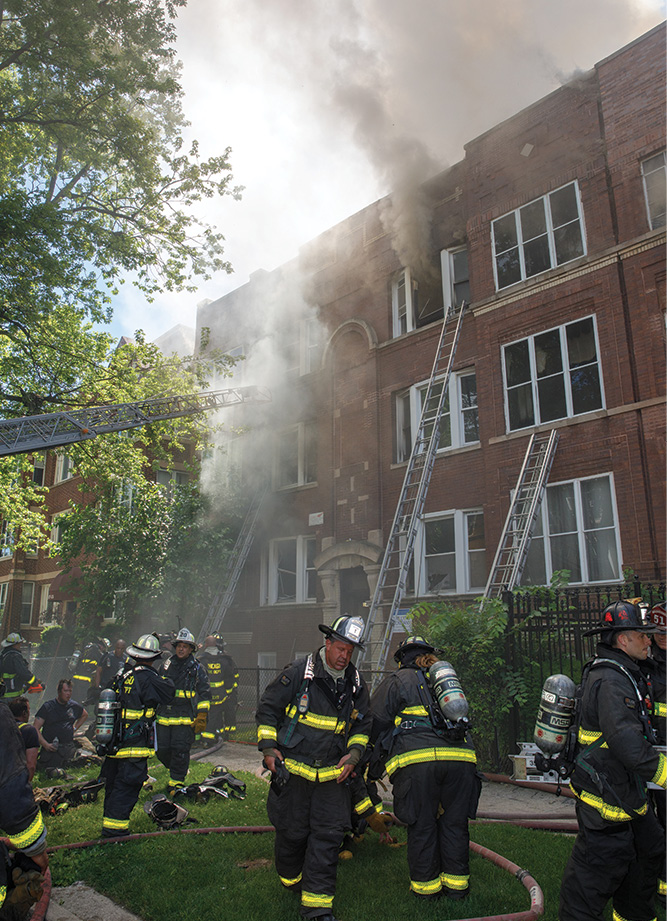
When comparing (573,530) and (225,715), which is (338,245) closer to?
(573,530)

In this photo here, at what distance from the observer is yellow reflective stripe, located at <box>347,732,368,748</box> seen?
453 cm

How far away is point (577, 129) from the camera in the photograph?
518 inches

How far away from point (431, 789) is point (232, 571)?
13312mm

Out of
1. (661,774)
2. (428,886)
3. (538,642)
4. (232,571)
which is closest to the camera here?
(661,774)

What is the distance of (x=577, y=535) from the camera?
11797 millimetres

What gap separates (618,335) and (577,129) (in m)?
4.42

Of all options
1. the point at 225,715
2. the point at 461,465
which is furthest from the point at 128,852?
the point at 461,465

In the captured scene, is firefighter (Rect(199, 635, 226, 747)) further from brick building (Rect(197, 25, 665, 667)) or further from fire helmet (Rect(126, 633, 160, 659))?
fire helmet (Rect(126, 633, 160, 659))

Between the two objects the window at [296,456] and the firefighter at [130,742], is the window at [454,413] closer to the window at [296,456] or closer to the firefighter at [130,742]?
the window at [296,456]

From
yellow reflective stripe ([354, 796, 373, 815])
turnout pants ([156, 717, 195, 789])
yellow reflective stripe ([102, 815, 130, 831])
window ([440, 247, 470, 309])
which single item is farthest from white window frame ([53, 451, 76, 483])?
yellow reflective stripe ([354, 796, 373, 815])

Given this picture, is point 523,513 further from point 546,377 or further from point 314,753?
point 314,753

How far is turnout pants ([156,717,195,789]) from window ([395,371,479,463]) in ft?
28.1

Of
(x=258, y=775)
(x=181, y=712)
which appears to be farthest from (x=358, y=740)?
(x=258, y=775)

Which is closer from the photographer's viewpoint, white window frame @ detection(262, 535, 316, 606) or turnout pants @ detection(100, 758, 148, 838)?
turnout pants @ detection(100, 758, 148, 838)
